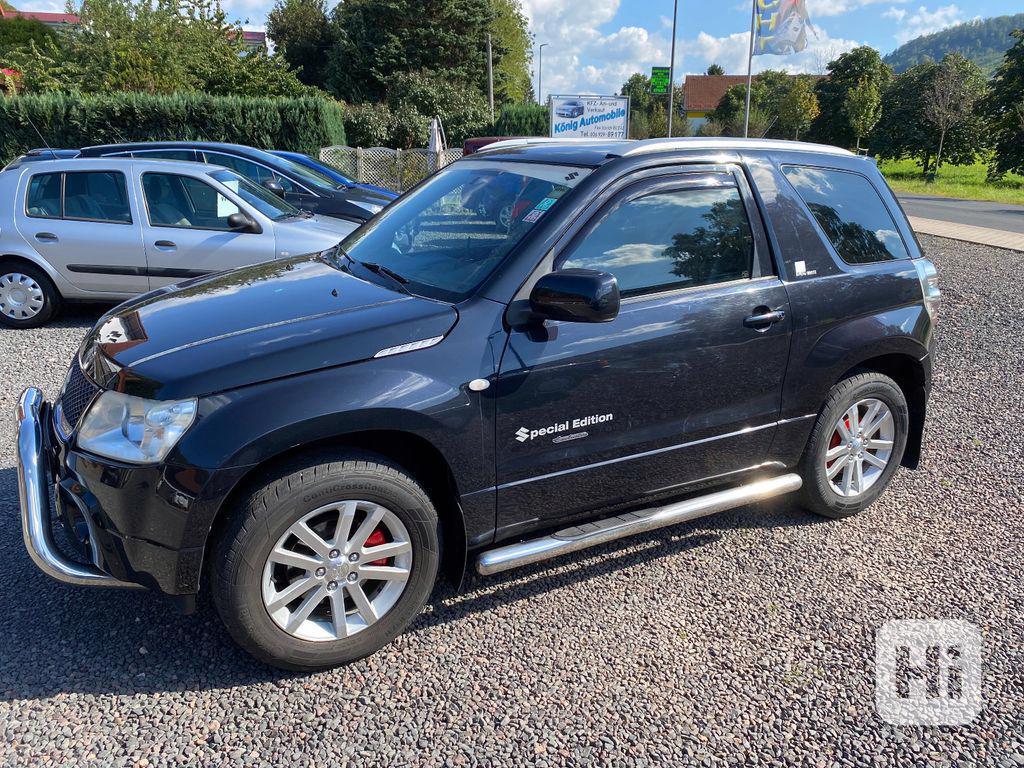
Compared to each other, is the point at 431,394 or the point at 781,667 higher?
the point at 431,394

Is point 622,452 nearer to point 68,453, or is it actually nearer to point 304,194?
point 68,453

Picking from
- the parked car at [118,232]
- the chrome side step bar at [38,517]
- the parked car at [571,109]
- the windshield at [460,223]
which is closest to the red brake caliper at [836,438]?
the windshield at [460,223]

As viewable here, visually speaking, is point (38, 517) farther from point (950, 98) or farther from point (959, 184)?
point (950, 98)

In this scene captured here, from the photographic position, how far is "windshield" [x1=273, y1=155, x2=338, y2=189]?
11.2 meters

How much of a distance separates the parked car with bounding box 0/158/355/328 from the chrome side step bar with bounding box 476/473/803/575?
524cm

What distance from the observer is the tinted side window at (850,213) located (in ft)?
12.2

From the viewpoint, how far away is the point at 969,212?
20938 millimetres

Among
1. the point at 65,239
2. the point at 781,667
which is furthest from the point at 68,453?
the point at 65,239

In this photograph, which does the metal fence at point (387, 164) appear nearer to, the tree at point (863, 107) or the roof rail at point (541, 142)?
the roof rail at point (541, 142)

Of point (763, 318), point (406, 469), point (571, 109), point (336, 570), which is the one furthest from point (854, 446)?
point (571, 109)

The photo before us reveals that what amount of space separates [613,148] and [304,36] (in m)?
54.3

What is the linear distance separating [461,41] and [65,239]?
3886cm

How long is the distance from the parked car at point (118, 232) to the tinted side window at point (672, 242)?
4977 millimetres

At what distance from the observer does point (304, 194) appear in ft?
35.9
